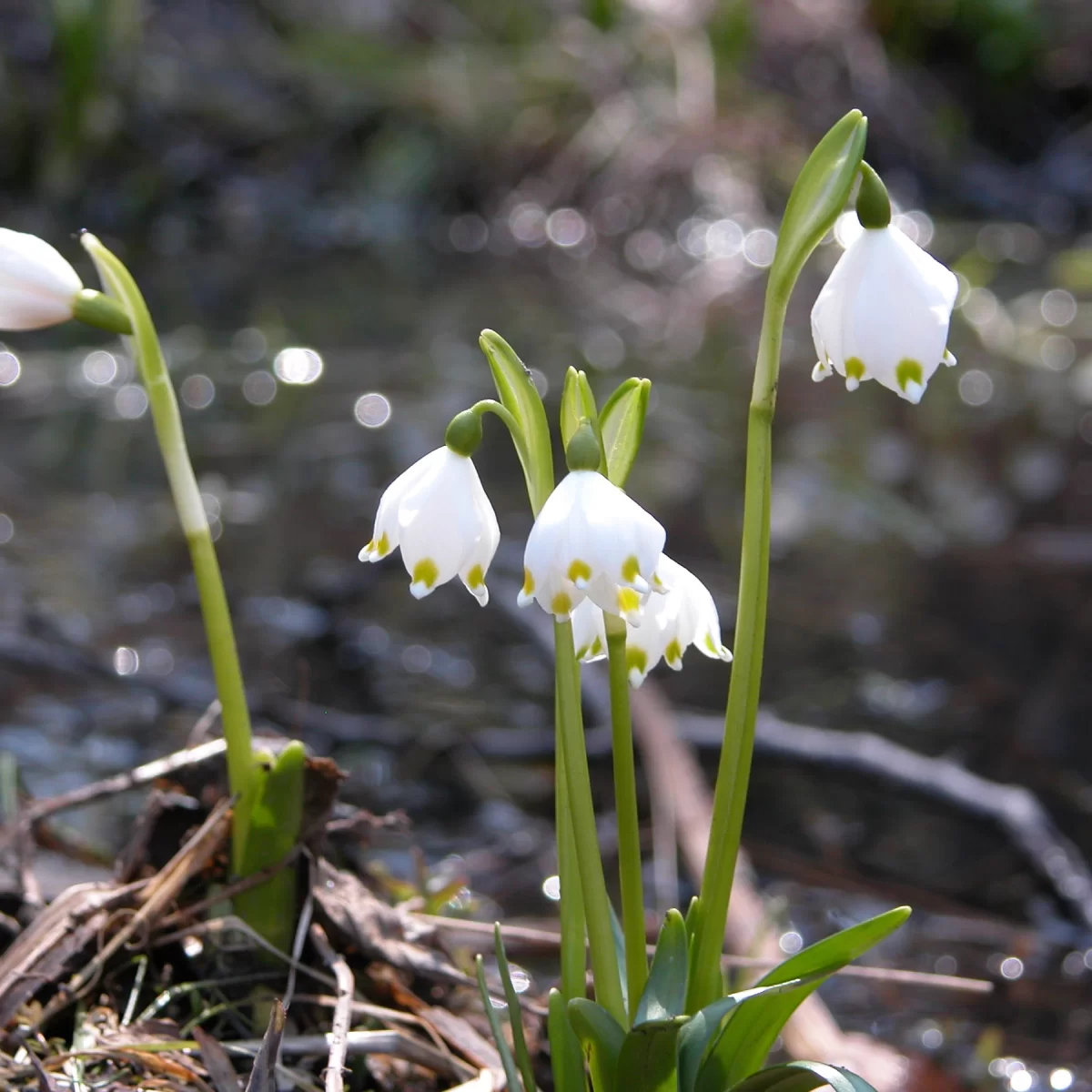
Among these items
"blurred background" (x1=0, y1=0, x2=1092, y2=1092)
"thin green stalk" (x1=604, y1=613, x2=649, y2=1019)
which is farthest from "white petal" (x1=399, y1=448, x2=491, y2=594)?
"blurred background" (x1=0, y1=0, x2=1092, y2=1092)

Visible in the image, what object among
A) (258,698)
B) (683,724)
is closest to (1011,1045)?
(683,724)

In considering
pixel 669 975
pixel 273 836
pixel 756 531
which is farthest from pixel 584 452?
pixel 273 836

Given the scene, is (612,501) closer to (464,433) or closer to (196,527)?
(464,433)

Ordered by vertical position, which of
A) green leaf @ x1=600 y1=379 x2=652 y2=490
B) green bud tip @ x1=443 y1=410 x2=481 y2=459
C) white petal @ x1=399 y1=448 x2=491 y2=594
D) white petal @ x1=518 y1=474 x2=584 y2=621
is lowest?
white petal @ x1=518 y1=474 x2=584 y2=621

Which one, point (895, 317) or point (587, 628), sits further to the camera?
point (587, 628)

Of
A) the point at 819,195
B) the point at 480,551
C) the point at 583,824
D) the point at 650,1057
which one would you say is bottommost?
the point at 650,1057

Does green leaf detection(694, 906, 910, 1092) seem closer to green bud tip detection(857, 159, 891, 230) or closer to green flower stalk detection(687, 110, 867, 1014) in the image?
green flower stalk detection(687, 110, 867, 1014)

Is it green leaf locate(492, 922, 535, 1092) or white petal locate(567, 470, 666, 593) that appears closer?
white petal locate(567, 470, 666, 593)
